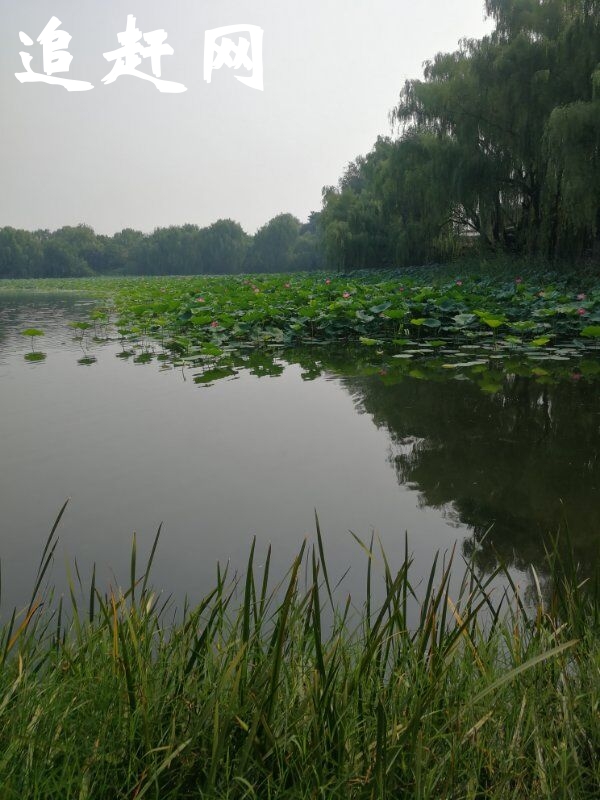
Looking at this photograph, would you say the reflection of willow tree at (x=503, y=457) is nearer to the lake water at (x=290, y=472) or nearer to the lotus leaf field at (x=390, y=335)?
the lake water at (x=290, y=472)

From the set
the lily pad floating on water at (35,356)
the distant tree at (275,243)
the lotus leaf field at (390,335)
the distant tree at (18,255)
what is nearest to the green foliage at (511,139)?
the lotus leaf field at (390,335)

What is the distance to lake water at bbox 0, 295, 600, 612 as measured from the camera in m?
1.73

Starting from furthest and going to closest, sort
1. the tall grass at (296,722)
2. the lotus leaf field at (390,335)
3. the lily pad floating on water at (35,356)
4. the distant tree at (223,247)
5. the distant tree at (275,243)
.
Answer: the distant tree at (223,247) → the distant tree at (275,243) → the lily pad floating on water at (35,356) → the lotus leaf field at (390,335) → the tall grass at (296,722)

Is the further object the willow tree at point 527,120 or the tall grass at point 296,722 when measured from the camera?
the willow tree at point 527,120

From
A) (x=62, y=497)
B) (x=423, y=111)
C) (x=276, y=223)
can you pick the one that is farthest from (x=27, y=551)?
(x=276, y=223)

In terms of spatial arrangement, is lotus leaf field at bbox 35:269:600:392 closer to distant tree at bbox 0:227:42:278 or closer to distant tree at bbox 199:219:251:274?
distant tree at bbox 199:219:251:274

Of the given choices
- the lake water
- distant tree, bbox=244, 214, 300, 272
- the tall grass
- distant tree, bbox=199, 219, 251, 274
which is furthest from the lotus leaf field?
distant tree, bbox=199, 219, 251, 274

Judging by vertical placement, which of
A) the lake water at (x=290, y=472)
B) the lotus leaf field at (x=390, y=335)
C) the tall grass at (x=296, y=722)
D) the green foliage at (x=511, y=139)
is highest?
the green foliage at (x=511, y=139)

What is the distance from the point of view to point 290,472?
235 centimetres

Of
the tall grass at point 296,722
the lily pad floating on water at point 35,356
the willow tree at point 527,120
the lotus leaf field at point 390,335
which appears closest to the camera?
the tall grass at point 296,722

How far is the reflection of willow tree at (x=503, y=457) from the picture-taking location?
1.83 m

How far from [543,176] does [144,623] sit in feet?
43.4

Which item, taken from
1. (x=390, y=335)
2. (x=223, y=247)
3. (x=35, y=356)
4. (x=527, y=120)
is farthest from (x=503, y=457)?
(x=223, y=247)

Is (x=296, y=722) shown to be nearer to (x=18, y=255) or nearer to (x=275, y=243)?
(x=275, y=243)
